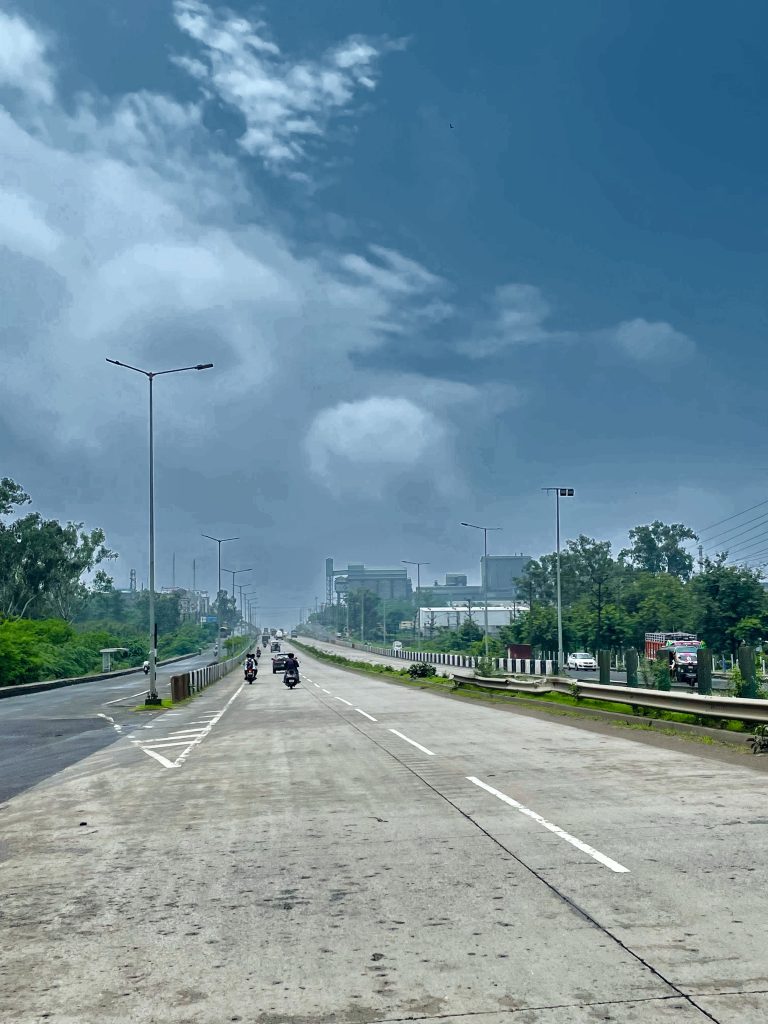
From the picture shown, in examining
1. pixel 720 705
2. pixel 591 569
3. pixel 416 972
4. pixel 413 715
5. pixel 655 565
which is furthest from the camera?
pixel 655 565

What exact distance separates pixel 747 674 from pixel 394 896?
14537mm

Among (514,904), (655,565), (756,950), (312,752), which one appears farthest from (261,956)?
(655,565)

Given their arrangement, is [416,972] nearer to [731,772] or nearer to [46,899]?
[46,899]

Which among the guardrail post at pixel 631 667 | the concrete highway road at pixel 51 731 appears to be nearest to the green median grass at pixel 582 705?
the guardrail post at pixel 631 667

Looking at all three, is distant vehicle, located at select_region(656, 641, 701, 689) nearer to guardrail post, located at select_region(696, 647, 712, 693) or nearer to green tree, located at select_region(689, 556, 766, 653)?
green tree, located at select_region(689, 556, 766, 653)

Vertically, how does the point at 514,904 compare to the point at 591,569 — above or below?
below

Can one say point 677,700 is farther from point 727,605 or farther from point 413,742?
point 727,605

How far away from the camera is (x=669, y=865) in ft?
26.6

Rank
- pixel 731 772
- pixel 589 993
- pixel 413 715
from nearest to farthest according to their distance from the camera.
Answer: pixel 589 993
pixel 731 772
pixel 413 715

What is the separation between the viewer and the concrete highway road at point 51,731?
17.4 m

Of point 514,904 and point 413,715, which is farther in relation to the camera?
point 413,715

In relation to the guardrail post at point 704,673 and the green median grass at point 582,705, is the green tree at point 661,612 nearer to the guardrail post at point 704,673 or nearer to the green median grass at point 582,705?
the green median grass at point 582,705

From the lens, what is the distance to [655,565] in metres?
165

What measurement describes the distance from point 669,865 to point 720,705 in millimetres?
10318
